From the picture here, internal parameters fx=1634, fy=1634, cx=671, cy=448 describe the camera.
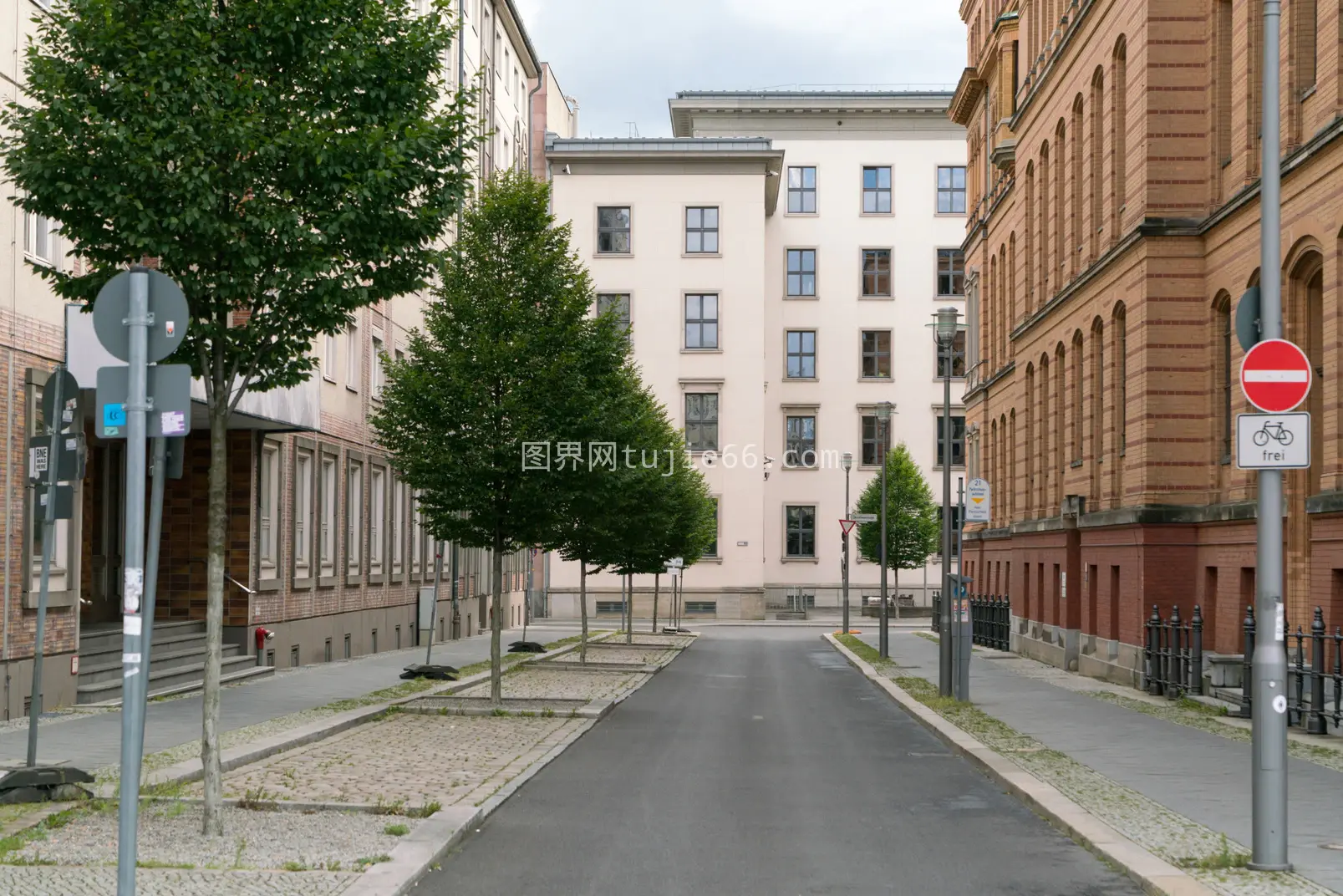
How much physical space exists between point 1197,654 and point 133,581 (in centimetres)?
1777

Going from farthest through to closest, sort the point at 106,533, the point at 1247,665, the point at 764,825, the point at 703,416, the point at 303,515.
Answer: the point at 703,416, the point at 303,515, the point at 106,533, the point at 1247,665, the point at 764,825

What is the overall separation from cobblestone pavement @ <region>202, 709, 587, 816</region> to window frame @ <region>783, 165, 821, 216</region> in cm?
6366

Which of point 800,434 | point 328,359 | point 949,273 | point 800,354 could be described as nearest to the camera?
point 328,359

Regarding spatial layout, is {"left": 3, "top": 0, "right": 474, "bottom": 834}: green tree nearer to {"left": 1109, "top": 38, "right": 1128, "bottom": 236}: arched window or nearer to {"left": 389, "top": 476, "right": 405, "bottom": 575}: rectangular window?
{"left": 1109, "top": 38, "right": 1128, "bottom": 236}: arched window

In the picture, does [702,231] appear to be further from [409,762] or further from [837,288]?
[409,762]

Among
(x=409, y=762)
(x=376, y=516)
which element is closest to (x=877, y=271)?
(x=376, y=516)

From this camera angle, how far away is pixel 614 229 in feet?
245

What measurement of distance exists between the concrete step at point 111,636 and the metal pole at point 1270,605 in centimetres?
1567

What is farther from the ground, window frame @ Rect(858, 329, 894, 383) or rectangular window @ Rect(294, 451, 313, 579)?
window frame @ Rect(858, 329, 894, 383)

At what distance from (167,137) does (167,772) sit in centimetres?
515

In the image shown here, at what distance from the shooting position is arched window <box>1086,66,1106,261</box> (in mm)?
30453

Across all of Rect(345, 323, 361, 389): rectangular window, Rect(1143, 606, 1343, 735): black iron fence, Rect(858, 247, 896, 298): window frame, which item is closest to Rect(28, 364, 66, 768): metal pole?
Rect(1143, 606, 1343, 735): black iron fence

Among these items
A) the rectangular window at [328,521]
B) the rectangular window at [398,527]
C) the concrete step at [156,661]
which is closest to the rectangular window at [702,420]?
the rectangular window at [398,527]

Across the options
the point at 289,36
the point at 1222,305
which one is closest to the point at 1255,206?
the point at 1222,305
